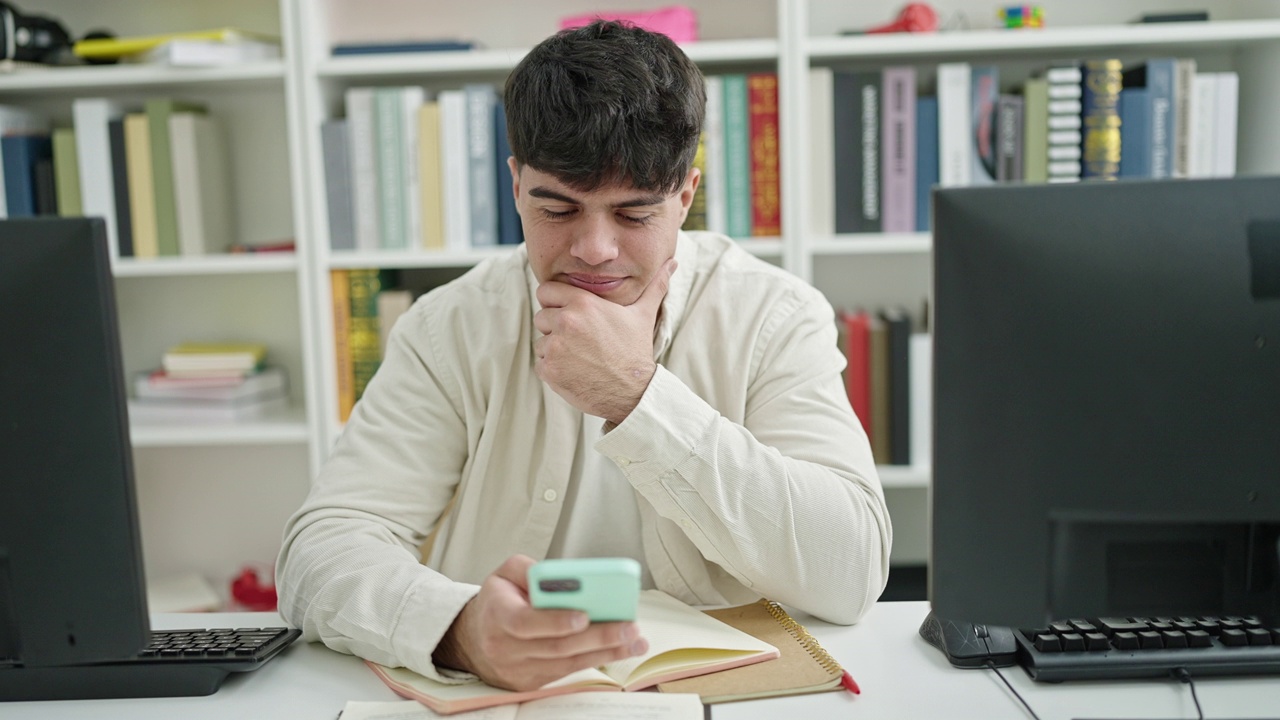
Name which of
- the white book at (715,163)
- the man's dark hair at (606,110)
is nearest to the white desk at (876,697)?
the man's dark hair at (606,110)

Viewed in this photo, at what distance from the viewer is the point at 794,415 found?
1.18 metres

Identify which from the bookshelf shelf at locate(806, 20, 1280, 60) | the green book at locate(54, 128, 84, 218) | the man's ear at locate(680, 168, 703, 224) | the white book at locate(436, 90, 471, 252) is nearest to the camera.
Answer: the man's ear at locate(680, 168, 703, 224)

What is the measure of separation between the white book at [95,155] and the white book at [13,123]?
16 centimetres

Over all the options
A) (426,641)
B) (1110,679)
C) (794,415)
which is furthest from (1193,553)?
(426,641)

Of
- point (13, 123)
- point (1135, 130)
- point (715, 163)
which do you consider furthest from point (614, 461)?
point (13, 123)

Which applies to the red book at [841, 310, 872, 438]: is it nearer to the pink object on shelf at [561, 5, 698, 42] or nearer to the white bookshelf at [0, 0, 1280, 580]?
the white bookshelf at [0, 0, 1280, 580]

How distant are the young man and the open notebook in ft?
0.07

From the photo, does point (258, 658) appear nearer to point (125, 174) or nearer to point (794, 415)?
point (794, 415)

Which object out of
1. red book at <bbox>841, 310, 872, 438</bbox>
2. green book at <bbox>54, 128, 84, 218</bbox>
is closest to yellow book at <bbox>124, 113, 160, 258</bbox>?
green book at <bbox>54, 128, 84, 218</bbox>

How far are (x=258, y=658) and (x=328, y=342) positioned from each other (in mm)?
1240

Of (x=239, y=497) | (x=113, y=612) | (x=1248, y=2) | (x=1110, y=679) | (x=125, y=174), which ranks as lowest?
(x=239, y=497)

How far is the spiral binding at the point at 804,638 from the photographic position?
92 centimetres

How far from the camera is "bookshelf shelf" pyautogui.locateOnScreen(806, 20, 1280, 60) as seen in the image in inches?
76.0

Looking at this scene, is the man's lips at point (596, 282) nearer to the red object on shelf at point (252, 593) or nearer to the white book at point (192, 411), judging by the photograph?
the white book at point (192, 411)
